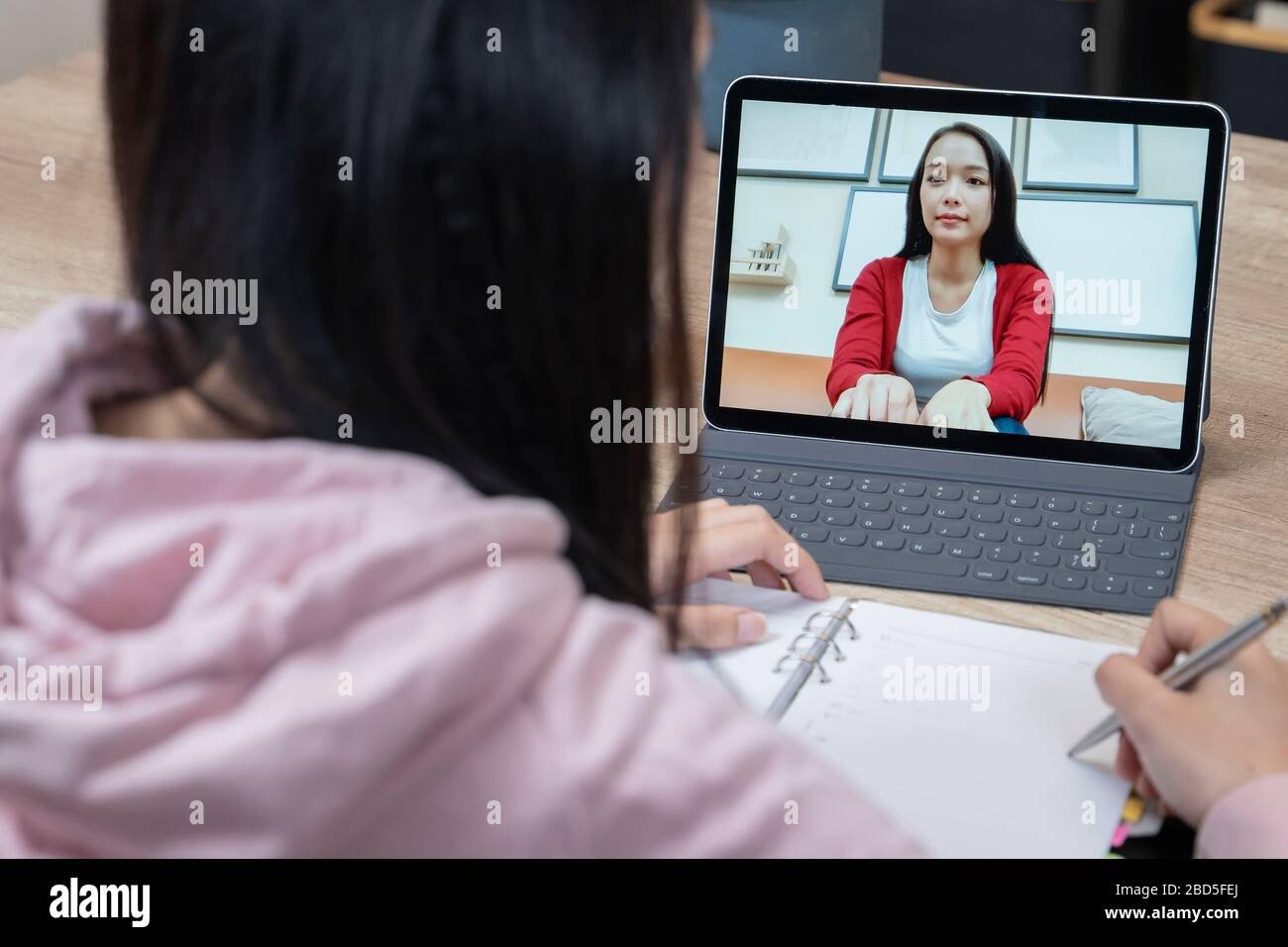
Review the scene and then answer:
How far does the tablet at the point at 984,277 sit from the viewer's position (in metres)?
0.80

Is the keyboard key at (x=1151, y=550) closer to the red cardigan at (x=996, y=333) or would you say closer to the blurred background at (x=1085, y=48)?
the red cardigan at (x=996, y=333)

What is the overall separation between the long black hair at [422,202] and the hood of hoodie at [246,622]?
52mm

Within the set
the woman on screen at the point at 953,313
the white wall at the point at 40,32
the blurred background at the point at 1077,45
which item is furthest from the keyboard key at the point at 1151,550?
the white wall at the point at 40,32

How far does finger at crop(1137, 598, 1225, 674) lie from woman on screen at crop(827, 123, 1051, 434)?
202 mm

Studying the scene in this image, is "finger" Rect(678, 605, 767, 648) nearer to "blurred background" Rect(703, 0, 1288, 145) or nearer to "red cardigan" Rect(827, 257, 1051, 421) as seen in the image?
"red cardigan" Rect(827, 257, 1051, 421)

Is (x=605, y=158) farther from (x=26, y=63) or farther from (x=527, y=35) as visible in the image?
(x=26, y=63)

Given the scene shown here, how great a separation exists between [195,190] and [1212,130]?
0.63 m

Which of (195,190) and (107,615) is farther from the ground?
(195,190)

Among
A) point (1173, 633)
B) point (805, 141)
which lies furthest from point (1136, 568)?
point (805, 141)

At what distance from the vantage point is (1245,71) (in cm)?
199

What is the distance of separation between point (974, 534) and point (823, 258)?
8.0 inches

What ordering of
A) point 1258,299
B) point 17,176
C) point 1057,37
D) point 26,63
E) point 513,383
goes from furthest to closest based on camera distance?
point 1057,37 < point 26,63 < point 17,176 < point 1258,299 < point 513,383
